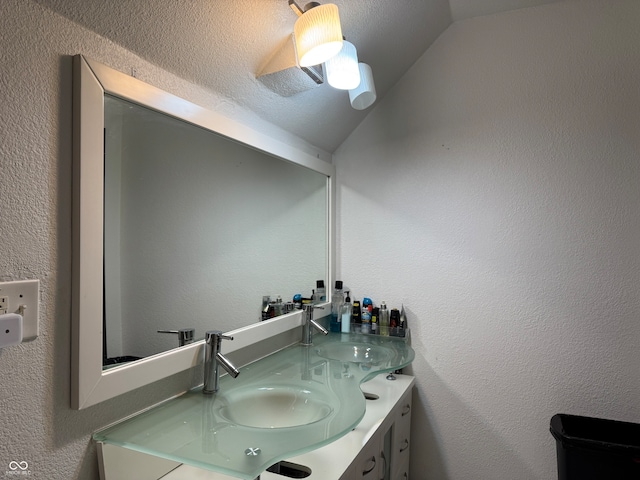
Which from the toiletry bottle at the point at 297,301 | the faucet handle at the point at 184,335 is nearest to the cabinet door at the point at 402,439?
the toiletry bottle at the point at 297,301

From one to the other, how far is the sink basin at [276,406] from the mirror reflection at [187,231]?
0.80ft

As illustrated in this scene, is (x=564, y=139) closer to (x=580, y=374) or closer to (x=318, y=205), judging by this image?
(x=580, y=374)

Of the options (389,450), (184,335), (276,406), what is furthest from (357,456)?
(184,335)

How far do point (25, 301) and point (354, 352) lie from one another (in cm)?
131

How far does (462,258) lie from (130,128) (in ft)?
4.63

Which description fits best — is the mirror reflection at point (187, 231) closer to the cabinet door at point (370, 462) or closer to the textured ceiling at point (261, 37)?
the textured ceiling at point (261, 37)

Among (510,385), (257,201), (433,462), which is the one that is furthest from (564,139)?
(433,462)

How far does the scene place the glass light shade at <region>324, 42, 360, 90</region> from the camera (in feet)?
4.21

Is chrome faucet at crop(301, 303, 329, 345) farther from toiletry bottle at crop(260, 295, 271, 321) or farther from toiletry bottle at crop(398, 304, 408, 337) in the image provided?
toiletry bottle at crop(398, 304, 408, 337)

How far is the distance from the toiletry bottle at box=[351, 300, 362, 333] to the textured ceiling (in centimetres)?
83

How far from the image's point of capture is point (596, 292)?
1.50 metres

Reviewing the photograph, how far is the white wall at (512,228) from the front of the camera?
4.87ft

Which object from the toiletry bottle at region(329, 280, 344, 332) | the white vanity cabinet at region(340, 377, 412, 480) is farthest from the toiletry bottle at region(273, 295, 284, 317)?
the white vanity cabinet at region(340, 377, 412, 480)

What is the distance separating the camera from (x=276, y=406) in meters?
1.22
